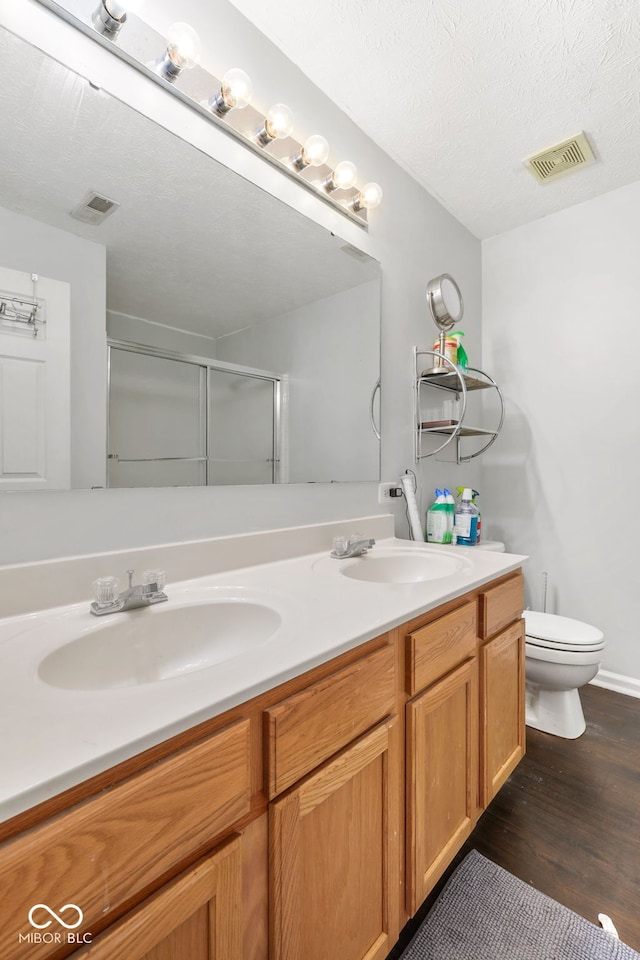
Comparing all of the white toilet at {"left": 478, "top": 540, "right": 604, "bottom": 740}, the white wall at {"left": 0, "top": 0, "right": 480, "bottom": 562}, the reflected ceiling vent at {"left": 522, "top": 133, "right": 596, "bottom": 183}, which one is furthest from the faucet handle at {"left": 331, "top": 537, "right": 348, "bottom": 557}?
the reflected ceiling vent at {"left": 522, "top": 133, "right": 596, "bottom": 183}

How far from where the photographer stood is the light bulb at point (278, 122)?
1.26 meters

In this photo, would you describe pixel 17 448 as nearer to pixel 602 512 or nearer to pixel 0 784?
pixel 0 784

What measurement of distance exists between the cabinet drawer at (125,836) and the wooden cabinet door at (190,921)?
0.02 metres

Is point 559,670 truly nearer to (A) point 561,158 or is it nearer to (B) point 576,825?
(B) point 576,825

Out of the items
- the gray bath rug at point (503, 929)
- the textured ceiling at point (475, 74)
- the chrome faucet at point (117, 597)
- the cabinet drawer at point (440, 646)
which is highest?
the textured ceiling at point (475, 74)

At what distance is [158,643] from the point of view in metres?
0.86

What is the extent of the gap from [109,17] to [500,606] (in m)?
1.75

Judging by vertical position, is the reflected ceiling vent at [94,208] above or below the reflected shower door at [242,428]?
above

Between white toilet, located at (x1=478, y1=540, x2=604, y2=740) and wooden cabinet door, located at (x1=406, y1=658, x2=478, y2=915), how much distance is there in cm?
65

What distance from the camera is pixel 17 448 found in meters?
0.86

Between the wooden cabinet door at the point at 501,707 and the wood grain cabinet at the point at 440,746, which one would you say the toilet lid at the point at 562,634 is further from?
the wood grain cabinet at the point at 440,746

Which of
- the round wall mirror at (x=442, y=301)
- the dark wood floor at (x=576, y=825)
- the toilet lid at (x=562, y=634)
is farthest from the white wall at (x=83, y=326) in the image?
the toilet lid at (x=562, y=634)

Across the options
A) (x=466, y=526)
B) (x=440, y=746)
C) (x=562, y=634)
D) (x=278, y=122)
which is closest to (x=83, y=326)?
(x=278, y=122)

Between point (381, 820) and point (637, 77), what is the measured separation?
2341mm
